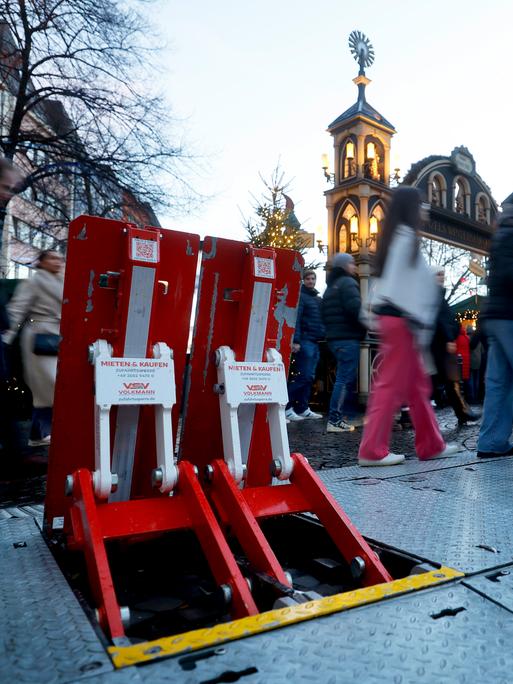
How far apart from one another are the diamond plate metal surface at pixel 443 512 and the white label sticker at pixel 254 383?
2.28ft

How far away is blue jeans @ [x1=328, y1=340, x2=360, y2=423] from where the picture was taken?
21.8 feet

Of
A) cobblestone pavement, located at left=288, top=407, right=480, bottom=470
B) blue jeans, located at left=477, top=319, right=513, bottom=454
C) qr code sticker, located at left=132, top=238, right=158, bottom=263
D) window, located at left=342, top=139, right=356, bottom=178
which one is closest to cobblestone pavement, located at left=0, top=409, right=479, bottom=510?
cobblestone pavement, located at left=288, top=407, right=480, bottom=470

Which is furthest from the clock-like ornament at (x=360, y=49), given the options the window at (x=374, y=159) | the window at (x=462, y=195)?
the window at (x=462, y=195)

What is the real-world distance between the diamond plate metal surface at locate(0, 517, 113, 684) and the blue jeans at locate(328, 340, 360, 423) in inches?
191

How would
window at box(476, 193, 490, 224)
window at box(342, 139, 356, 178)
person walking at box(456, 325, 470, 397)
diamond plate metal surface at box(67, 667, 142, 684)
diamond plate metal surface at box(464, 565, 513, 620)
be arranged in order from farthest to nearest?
window at box(476, 193, 490, 224) < window at box(342, 139, 356, 178) < person walking at box(456, 325, 470, 397) < diamond plate metal surface at box(464, 565, 513, 620) < diamond plate metal surface at box(67, 667, 142, 684)

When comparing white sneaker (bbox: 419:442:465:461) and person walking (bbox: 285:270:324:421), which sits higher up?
person walking (bbox: 285:270:324:421)

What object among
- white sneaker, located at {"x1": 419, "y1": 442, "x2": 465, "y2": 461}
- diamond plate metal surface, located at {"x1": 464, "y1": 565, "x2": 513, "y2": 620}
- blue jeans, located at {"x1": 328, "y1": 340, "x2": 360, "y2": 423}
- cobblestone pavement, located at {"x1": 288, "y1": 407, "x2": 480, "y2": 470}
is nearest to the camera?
diamond plate metal surface, located at {"x1": 464, "y1": 565, "x2": 513, "y2": 620}

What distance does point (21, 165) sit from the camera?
45.2 ft

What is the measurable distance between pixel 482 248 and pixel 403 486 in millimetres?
20897

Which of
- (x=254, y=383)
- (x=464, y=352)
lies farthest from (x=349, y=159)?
(x=254, y=383)

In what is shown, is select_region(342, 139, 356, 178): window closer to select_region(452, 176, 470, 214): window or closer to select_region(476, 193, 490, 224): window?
select_region(452, 176, 470, 214): window

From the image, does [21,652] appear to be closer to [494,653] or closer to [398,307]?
A: [494,653]

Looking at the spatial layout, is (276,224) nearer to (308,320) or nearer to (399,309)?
(308,320)

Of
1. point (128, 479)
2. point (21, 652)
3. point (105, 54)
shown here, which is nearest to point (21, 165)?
point (105, 54)
